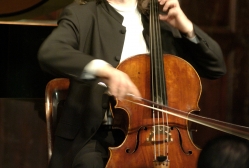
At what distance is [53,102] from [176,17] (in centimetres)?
48

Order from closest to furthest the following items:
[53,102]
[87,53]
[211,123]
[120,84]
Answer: [120,84]
[211,123]
[87,53]
[53,102]

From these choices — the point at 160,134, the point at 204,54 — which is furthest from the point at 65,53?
the point at 204,54

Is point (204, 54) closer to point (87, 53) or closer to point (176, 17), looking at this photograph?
point (176, 17)

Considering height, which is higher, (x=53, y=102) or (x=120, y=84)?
(x=120, y=84)

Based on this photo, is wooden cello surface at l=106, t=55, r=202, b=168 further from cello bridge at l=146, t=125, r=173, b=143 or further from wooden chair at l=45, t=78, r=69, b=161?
wooden chair at l=45, t=78, r=69, b=161

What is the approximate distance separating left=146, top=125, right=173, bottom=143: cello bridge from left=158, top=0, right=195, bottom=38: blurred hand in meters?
0.34

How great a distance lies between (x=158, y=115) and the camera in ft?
3.64

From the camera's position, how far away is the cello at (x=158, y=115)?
3.50ft

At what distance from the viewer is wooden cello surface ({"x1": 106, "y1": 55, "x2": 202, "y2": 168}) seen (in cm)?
107

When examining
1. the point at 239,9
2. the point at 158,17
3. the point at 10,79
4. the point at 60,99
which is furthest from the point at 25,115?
the point at 239,9

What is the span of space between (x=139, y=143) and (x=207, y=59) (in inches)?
15.5

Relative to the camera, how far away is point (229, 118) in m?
1.80

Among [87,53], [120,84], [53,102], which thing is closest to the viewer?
[120,84]

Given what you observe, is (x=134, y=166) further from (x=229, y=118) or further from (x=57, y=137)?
(x=229, y=118)
